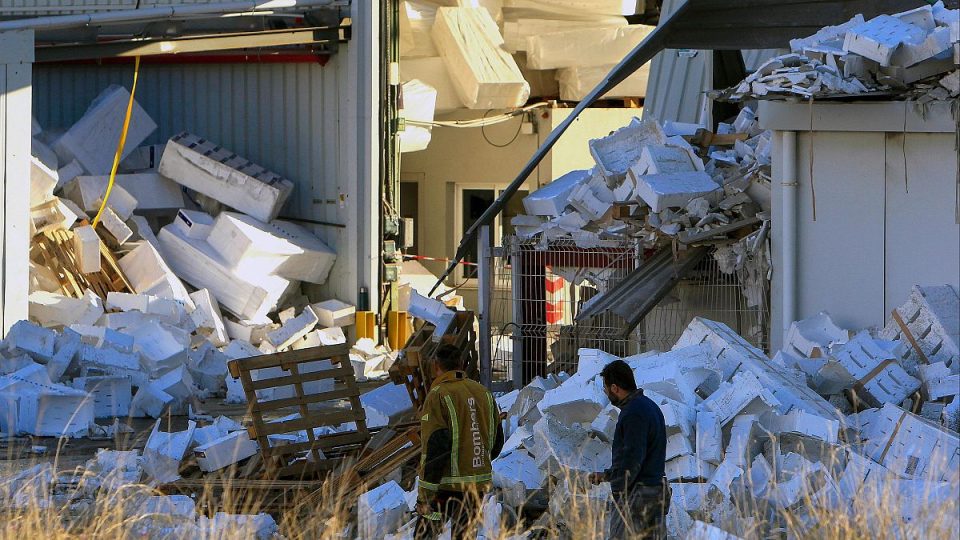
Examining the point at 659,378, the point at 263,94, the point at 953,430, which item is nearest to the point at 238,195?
the point at 263,94

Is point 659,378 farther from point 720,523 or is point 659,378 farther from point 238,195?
point 238,195

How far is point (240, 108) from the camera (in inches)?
715

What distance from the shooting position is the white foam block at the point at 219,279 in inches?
651

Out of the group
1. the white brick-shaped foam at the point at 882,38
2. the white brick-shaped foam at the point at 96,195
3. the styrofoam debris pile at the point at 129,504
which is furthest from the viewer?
the white brick-shaped foam at the point at 96,195

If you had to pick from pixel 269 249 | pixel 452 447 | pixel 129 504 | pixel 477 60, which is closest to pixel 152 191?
pixel 269 249

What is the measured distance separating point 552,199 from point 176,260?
245 inches

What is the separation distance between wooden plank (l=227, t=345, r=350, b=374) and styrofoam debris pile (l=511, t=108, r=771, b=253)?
96.2 inches

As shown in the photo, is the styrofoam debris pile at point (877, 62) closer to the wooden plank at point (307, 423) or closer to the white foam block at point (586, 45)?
the wooden plank at point (307, 423)

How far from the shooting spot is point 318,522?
717cm

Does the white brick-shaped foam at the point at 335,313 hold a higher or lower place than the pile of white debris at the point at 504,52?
lower

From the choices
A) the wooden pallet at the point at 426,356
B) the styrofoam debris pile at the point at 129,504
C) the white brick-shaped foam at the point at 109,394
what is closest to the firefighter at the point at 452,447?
the styrofoam debris pile at the point at 129,504

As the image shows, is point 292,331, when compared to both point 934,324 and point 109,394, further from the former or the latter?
point 934,324

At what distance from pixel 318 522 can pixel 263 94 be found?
11.6 meters

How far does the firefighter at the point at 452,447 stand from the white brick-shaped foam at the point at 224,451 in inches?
99.4
